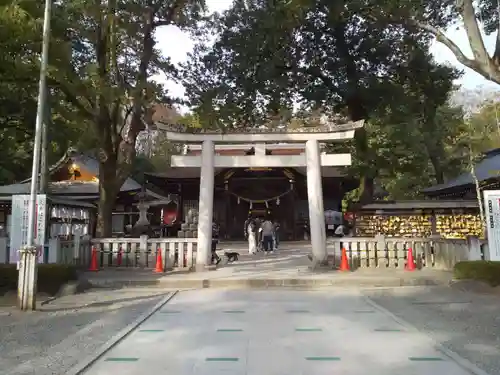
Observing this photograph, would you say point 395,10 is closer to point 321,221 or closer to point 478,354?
point 321,221

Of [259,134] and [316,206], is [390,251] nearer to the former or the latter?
[316,206]

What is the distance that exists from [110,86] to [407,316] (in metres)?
11.9

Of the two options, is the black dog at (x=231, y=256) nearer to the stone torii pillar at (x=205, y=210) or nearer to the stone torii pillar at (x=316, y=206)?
the stone torii pillar at (x=205, y=210)

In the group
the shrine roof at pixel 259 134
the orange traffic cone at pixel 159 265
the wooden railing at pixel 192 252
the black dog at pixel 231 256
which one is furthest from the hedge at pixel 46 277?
the black dog at pixel 231 256

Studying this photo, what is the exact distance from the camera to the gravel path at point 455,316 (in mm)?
5824

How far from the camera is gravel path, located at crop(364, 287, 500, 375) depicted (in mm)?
5824

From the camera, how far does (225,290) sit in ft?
36.7

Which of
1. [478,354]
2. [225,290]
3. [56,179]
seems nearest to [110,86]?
[225,290]

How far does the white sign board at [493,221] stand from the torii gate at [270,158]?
477 cm

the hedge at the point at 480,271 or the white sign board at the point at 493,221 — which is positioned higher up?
the white sign board at the point at 493,221

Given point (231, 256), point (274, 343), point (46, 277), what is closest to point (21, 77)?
point (46, 277)

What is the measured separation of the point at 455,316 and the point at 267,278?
5111 mm

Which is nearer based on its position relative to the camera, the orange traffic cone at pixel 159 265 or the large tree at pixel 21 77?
the large tree at pixel 21 77

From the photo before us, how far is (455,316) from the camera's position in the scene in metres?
8.07
